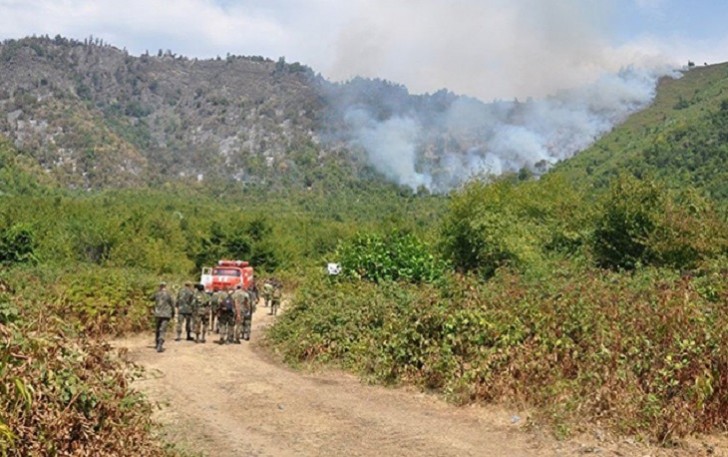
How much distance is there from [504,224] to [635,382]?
18330mm

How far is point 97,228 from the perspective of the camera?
193 ft

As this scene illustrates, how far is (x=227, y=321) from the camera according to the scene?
20.1 meters

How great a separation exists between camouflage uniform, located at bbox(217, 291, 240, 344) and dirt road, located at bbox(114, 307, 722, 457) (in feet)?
15.4

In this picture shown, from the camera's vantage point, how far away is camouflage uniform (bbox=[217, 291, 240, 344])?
19891 millimetres

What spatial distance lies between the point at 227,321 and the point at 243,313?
569 millimetres

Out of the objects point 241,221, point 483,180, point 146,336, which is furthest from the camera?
point 241,221

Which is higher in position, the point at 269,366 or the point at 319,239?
the point at 319,239

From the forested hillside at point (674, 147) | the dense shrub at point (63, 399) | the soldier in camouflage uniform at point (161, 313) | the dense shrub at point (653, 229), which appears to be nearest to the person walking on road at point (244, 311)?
the soldier in camouflage uniform at point (161, 313)

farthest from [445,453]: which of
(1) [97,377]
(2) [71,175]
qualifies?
(2) [71,175]

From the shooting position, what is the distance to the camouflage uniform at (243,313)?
2011 cm

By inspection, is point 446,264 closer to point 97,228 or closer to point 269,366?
point 269,366

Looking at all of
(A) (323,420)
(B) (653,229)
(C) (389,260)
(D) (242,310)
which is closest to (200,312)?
(D) (242,310)

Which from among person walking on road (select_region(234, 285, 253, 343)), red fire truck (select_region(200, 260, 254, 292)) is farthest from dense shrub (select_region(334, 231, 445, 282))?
red fire truck (select_region(200, 260, 254, 292))

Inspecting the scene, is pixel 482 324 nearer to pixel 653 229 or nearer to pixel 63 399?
pixel 63 399
